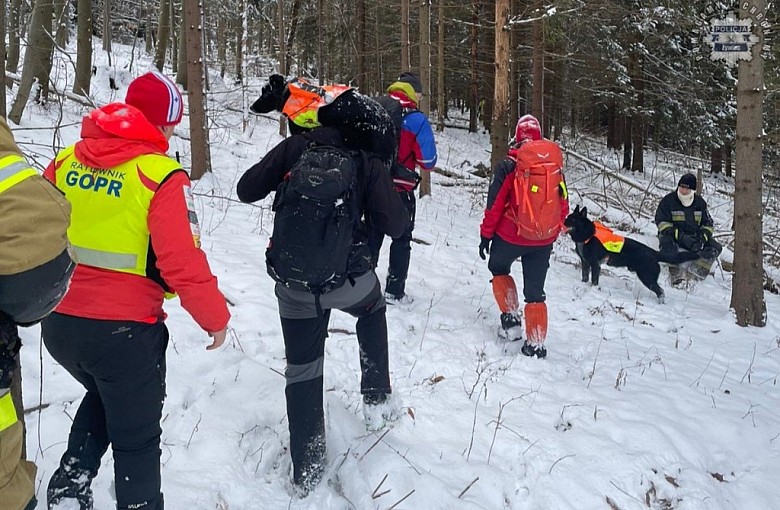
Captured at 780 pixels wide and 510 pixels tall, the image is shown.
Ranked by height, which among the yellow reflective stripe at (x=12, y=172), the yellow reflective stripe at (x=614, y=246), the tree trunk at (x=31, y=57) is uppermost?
the tree trunk at (x=31, y=57)

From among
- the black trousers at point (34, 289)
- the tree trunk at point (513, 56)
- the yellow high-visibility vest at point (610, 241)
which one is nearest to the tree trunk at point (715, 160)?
the tree trunk at point (513, 56)

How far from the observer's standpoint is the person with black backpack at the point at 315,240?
2.75m

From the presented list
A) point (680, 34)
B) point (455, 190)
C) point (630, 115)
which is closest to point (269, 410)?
point (455, 190)

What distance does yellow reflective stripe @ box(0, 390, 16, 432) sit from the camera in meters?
1.45

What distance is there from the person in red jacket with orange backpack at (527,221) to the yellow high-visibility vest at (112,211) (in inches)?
136

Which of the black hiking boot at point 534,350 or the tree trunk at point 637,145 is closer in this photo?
the black hiking boot at point 534,350

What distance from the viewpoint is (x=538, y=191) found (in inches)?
192

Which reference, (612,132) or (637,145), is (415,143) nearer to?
(637,145)

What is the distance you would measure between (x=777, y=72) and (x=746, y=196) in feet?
35.9

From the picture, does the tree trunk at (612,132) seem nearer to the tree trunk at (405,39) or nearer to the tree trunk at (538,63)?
the tree trunk at (538,63)

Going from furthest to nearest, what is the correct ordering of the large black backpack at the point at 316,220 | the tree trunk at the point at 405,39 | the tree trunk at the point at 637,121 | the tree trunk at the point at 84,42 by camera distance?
the tree trunk at the point at 637,121 < the tree trunk at the point at 84,42 < the tree trunk at the point at 405,39 < the large black backpack at the point at 316,220

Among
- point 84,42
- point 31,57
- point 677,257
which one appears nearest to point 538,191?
point 677,257

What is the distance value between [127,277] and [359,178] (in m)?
1.25

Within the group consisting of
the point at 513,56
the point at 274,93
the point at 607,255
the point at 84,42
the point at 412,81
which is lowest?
the point at 607,255
